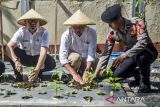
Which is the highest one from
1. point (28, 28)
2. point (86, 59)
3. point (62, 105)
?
point (28, 28)

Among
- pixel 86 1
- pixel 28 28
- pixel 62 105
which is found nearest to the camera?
pixel 62 105

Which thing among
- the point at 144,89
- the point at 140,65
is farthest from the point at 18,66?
the point at 144,89

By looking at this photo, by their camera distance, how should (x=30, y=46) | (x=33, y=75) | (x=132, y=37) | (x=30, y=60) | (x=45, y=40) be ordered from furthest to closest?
(x=30, y=60), (x=30, y=46), (x=45, y=40), (x=132, y=37), (x=33, y=75)

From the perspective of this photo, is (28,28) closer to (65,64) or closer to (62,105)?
(65,64)

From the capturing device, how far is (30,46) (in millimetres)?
6965

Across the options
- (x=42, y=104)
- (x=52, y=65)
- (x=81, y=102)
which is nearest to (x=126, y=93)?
(x=81, y=102)

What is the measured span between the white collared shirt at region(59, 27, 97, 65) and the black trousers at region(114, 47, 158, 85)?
476mm

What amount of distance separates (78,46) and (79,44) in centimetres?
4

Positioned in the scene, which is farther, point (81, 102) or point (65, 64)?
point (65, 64)

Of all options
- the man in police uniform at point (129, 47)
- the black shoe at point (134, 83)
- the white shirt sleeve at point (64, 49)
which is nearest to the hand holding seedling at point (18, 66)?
the white shirt sleeve at point (64, 49)

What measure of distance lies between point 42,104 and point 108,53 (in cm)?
176

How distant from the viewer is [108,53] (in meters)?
6.60

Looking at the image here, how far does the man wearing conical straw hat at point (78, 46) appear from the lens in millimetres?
6488

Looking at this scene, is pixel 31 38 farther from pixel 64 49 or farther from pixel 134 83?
pixel 134 83
